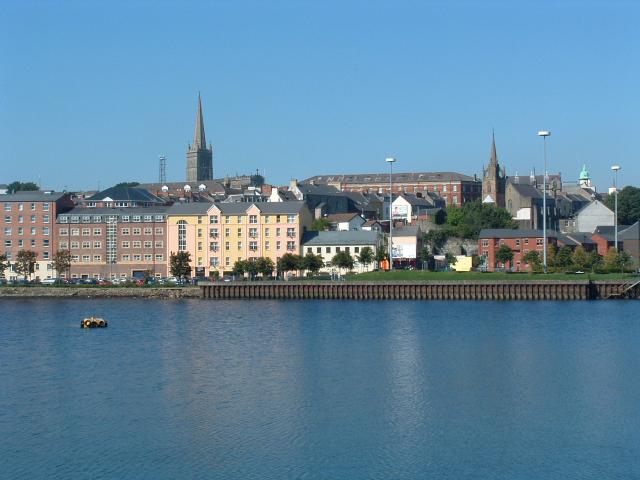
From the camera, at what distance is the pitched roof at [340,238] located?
98.8 metres

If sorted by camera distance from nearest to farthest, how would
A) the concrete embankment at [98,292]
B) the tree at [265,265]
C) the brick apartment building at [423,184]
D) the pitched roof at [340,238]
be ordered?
the concrete embankment at [98,292] < the tree at [265,265] < the pitched roof at [340,238] < the brick apartment building at [423,184]

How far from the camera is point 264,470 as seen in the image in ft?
89.7

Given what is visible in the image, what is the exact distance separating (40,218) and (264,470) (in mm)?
78219

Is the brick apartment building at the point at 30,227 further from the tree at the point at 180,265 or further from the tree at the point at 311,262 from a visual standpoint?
the tree at the point at 311,262

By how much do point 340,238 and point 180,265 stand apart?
48.8 feet

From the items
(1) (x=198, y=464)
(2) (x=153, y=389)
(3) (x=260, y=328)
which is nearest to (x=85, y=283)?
(3) (x=260, y=328)

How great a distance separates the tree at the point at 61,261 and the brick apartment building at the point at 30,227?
10.4 ft

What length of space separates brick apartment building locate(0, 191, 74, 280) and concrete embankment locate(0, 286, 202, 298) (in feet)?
34.0

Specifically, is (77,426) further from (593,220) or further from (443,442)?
(593,220)

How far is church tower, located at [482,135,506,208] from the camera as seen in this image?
149250 millimetres

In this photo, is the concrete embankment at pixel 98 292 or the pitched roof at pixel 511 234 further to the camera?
the pitched roof at pixel 511 234

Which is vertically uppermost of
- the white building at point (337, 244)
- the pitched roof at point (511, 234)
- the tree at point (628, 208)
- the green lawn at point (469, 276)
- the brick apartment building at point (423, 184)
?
the brick apartment building at point (423, 184)

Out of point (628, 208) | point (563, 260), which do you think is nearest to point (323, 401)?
point (563, 260)

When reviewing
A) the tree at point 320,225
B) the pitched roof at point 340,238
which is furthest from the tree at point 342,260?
the tree at point 320,225
